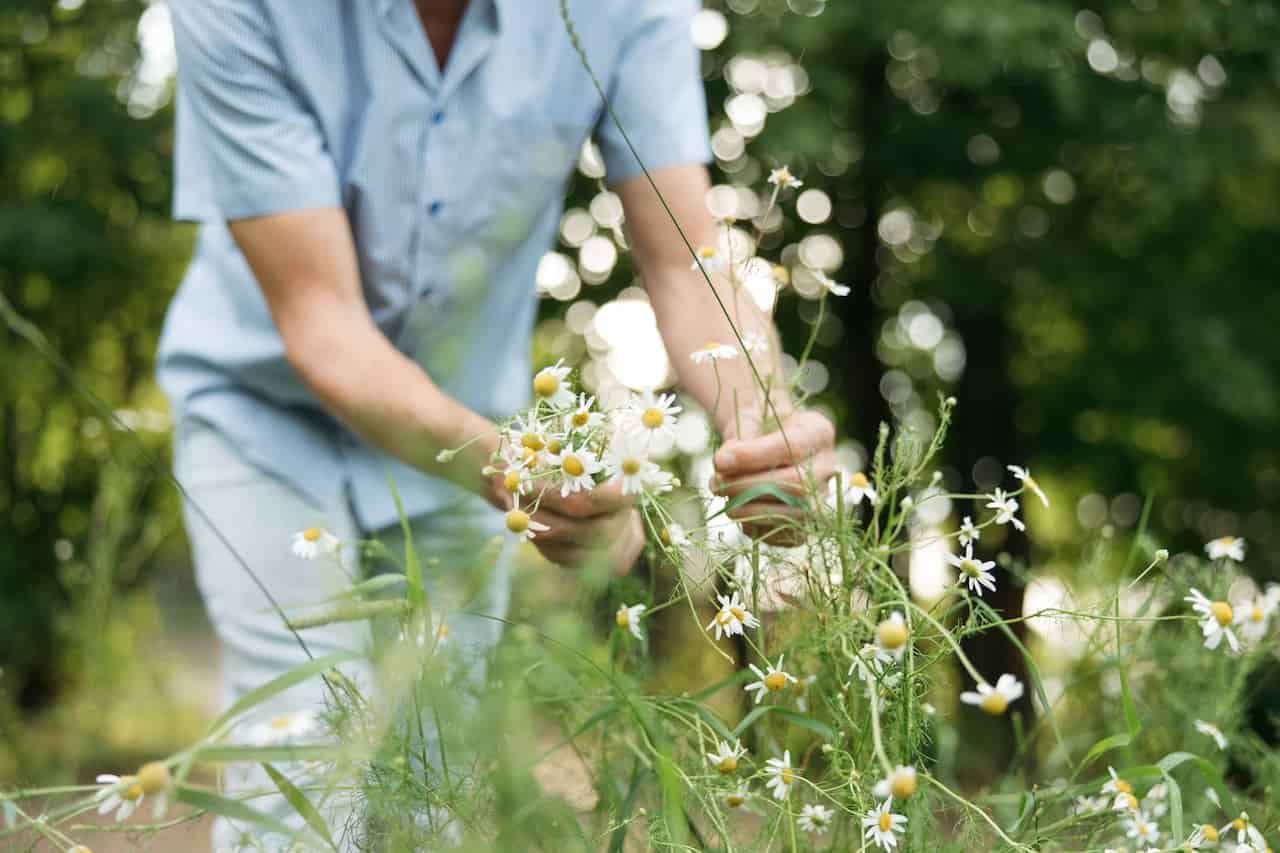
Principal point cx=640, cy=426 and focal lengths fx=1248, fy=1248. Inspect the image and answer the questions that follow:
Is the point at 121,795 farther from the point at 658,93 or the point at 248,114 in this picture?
the point at 658,93

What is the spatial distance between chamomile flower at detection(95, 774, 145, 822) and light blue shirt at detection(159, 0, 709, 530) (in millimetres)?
1073

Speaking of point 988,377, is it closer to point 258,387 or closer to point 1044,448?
point 1044,448

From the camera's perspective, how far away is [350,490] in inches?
82.4

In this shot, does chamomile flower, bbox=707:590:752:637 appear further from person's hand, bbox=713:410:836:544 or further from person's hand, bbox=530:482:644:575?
person's hand, bbox=530:482:644:575

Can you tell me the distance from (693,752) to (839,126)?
251 inches

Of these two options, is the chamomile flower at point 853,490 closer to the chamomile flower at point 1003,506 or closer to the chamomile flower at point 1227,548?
the chamomile flower at point 1003,506

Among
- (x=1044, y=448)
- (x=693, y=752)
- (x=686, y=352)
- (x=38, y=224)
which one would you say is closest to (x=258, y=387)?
(x=686, y=352)

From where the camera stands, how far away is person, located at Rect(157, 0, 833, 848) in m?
1.77

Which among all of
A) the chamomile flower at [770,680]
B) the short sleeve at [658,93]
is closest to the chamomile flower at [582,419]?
the chamomile flower at [770,680]

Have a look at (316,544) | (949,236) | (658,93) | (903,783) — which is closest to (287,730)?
(316,544)

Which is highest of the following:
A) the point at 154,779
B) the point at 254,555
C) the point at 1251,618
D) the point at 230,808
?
the point at 154,779

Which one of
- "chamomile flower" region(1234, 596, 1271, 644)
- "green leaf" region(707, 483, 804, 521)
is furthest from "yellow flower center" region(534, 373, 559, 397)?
"chamomile flower" region(1234, 596, 1271, 644)

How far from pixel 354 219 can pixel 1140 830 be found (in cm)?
145

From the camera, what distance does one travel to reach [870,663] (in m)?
0.95
